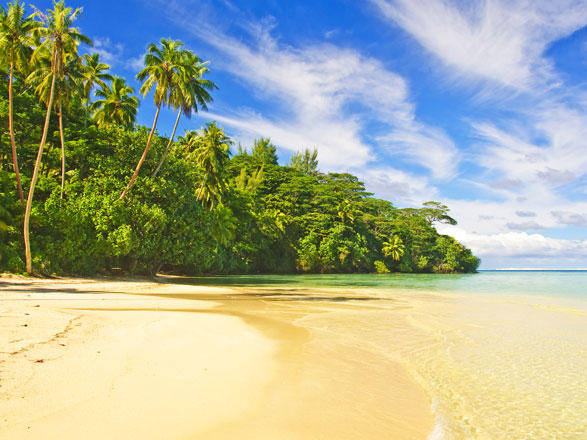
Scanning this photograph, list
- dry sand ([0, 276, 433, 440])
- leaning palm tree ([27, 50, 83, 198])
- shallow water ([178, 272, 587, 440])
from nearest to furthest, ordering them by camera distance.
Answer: dry sand ([0, 276, 433, 440]) < shallow water ([178, 272, 587, 440]) < leaning palm tree ([27, 50, 83, 198])

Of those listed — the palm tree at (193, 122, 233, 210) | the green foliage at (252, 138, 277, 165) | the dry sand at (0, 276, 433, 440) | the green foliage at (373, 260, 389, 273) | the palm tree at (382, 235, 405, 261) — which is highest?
the green foliage at (252, 138, 277, 165)

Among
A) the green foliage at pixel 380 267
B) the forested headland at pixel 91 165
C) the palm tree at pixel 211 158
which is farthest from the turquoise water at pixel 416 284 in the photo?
the green foliage at pixel 380 267

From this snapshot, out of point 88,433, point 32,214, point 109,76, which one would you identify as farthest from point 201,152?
point 88,433

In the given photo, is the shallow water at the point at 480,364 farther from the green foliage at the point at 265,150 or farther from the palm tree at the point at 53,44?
the green foliage at the point at 265,150

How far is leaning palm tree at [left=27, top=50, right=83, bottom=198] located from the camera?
19.8 metres

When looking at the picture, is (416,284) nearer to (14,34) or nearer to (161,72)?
(161,72)

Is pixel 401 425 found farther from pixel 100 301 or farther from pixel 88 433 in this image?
pixel 100 301

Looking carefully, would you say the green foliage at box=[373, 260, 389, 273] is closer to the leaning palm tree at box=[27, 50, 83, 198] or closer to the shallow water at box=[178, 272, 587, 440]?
the leaning palm tree at box=[27, 50, 83, 198]

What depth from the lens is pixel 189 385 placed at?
4426 mm

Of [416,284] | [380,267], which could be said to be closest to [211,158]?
[416,284]

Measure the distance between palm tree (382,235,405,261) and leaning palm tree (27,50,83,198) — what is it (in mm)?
49046

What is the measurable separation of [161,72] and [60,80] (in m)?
5.35

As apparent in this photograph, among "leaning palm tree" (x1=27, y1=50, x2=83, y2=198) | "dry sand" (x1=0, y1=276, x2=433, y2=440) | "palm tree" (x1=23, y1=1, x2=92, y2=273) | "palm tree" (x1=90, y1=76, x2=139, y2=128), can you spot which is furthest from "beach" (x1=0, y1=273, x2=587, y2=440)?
"palm tree" (x1=90, y1=76, x2=139, y2=128)

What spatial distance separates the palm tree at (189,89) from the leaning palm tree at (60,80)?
534 centimetres
